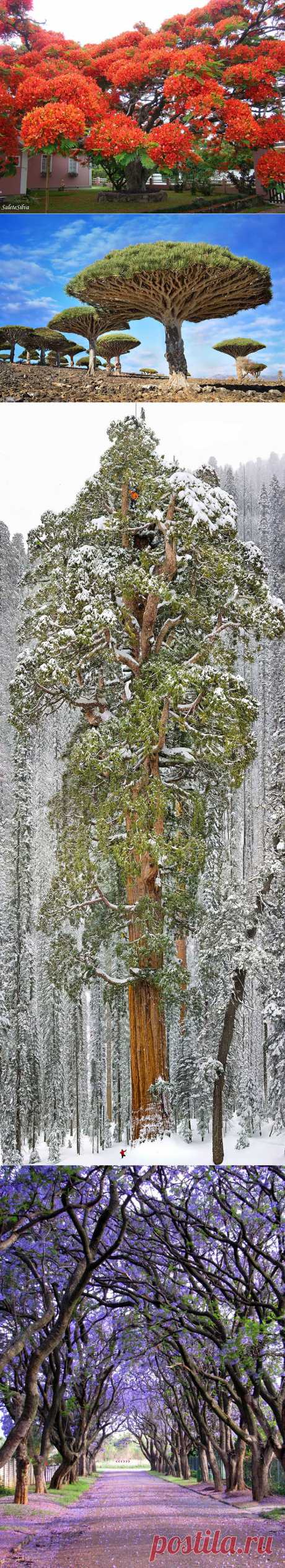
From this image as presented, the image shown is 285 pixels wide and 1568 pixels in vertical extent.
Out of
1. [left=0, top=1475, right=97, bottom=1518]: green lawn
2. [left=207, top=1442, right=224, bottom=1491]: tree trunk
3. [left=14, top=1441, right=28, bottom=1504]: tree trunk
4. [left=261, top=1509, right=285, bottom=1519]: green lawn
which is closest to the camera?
[left=261, top=1509, right=285, bottom=1519]: green lawn

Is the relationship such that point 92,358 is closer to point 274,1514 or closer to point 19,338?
point 19,338

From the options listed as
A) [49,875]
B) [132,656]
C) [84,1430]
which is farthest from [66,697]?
[84,1430]

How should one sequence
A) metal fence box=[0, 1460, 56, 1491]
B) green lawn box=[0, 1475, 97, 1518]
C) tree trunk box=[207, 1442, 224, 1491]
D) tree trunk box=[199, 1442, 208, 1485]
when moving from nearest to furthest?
green lawn box=[0, 1475, 97, 1518] < metal fence box=[0, 1460, 56, 1491] < tree trunk box=[207, 1442, 224, 1491] < tree trunk box=[199, 1442, 208, 1485]

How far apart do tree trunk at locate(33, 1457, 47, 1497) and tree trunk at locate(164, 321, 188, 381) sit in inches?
227

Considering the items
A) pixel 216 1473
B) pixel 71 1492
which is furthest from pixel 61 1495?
pixel 216 1473

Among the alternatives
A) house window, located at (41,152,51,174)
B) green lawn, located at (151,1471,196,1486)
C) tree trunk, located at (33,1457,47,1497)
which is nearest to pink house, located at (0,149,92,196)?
house window, located at (41,152,51,174)

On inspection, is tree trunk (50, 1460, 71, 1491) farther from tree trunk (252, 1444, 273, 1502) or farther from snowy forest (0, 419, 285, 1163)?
snowy forest (0, 419, 285, 1163)

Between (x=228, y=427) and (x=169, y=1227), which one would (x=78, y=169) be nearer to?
(x=228, y=427)

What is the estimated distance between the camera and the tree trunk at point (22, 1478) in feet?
19.2

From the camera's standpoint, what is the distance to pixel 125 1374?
24.6 ft

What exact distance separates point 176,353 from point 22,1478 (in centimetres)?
564

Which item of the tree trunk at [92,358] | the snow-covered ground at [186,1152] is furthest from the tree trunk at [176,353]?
the snow-covered ground at [186,1152]

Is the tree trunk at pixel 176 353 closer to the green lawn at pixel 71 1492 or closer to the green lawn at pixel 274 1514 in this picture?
the green lawn at pixel 274 1514

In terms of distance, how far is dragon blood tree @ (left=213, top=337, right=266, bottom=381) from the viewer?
519 cm
